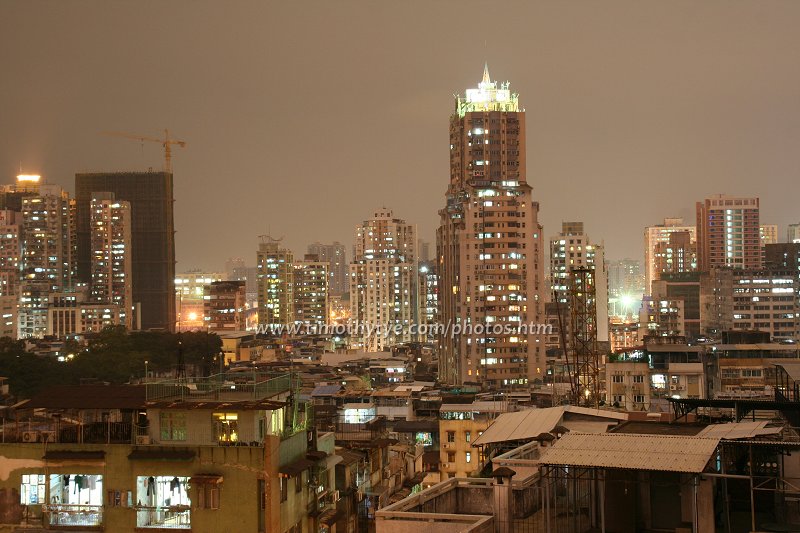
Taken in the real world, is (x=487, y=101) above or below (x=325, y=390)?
above

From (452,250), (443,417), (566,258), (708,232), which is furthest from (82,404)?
(708,232)

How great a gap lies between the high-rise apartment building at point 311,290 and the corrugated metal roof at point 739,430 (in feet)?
439

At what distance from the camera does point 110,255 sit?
139 m

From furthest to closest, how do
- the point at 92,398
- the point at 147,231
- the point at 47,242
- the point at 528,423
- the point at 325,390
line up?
1. the point at 147,231
2. the point at 47,242
3. the point at 325,390
4. the point at 92,398
5. the point at 528,423

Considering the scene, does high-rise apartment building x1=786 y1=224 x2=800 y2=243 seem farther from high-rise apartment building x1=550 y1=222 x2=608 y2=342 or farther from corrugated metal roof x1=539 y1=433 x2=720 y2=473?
corrugated metal roof x1=539 y1=433 x2=720 y2=473

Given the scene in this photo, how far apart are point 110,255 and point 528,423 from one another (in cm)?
12808

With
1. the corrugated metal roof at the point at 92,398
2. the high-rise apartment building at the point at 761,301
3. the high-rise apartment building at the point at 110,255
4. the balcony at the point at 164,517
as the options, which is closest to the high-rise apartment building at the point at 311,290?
the high-rise apartment building at the point at 110,255

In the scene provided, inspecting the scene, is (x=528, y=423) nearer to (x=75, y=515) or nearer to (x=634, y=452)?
(x=634, y=452)

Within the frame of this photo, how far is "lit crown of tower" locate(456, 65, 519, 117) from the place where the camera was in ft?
287

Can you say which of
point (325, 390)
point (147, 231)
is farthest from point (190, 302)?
point (325, 390)

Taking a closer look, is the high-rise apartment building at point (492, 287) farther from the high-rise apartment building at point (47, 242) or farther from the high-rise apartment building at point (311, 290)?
the high-rise apartment building at point (311, 290)

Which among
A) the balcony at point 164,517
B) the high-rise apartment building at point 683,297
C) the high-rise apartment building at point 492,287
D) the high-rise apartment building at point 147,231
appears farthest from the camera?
the high-rise apartment building at point 147,231

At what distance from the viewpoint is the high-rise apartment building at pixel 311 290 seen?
146m

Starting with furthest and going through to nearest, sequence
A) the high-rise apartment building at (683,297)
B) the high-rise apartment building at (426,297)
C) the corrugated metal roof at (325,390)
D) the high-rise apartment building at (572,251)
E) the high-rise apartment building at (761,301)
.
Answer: the high-rise apartment building at (426,297) → the high-rise apartment building at (572,251) → the high-rise apartment building at (683,297) → the high-rise apartment building at (761,301) → the corrugated metal roof at (325,390)
